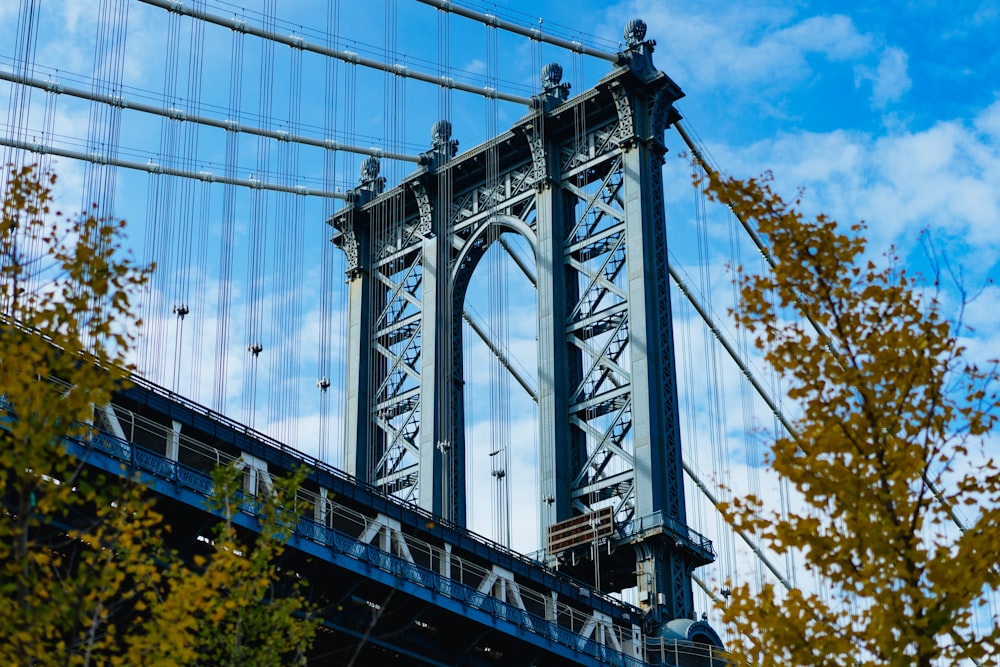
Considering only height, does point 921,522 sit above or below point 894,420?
below

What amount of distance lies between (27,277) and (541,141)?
179 ft

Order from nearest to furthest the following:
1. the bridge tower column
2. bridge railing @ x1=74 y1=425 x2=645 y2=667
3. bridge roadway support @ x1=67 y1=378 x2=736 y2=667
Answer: bridge railing @ x1=74 y1=425 x2=645 y2=667
bridge roadway support @ x1=67 y1=378 x2=736 y2=667
the bridge tower column

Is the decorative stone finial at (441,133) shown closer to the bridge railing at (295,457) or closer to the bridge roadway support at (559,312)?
the bridge roadway support at (559,312)


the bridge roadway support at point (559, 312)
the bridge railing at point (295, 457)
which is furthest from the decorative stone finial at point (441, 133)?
the bridge railing at point (295, 457)

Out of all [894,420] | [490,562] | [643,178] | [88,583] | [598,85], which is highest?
[598,85]

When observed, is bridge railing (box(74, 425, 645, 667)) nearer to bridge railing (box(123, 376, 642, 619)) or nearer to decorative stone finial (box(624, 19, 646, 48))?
bridge railing (box(123, 376, 642, 619))

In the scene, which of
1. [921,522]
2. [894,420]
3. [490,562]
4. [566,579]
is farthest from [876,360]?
[566,579]

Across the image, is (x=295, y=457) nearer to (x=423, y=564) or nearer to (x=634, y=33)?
(x=423, y=564)

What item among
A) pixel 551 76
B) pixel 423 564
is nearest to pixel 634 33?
pixel 551 76

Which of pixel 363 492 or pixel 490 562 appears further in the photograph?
pixel 490 562

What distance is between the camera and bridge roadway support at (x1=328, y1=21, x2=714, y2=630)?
6350cm

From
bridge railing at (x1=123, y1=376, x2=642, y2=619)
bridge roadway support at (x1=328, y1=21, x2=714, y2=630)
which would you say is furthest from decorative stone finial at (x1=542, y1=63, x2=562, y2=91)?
bridge railing at (x1=123, y1=376, x2=642, y2=619)

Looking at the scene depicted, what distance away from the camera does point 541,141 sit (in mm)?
72562

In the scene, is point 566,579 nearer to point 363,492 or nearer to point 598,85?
point 363,492
